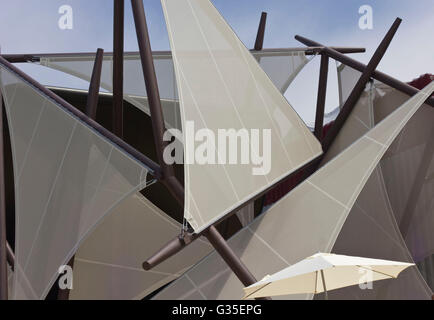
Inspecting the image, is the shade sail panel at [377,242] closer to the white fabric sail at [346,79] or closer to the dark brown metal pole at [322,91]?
the dark brown metal pole at [322,91]

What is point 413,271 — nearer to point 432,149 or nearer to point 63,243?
point 432,149

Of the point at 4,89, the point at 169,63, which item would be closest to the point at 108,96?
the point at 169,63

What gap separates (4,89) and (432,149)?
460 inches

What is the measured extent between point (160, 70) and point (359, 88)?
238 inches

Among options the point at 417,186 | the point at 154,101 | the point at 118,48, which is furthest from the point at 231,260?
the point at 417,186

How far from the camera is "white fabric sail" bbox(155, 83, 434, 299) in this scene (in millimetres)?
10930

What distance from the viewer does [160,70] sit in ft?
58.7

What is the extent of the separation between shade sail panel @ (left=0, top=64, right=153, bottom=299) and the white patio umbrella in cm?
322

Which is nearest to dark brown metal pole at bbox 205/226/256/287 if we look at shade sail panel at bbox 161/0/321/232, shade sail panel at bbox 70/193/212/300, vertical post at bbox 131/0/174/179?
shade sail panel at bbox 161/0/321/232

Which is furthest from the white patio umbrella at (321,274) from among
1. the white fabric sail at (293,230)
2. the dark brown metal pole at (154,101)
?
the dark brown metal pole at (154,101)

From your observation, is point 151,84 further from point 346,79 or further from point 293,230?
point 346,79

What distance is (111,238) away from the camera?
16.8 metres

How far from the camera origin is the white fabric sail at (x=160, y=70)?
55.1 ft

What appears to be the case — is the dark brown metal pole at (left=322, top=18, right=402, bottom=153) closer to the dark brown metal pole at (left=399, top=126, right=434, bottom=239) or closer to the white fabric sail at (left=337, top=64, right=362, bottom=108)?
the white fabric sail at (left=337, top=64, right=362, bottom=108)
